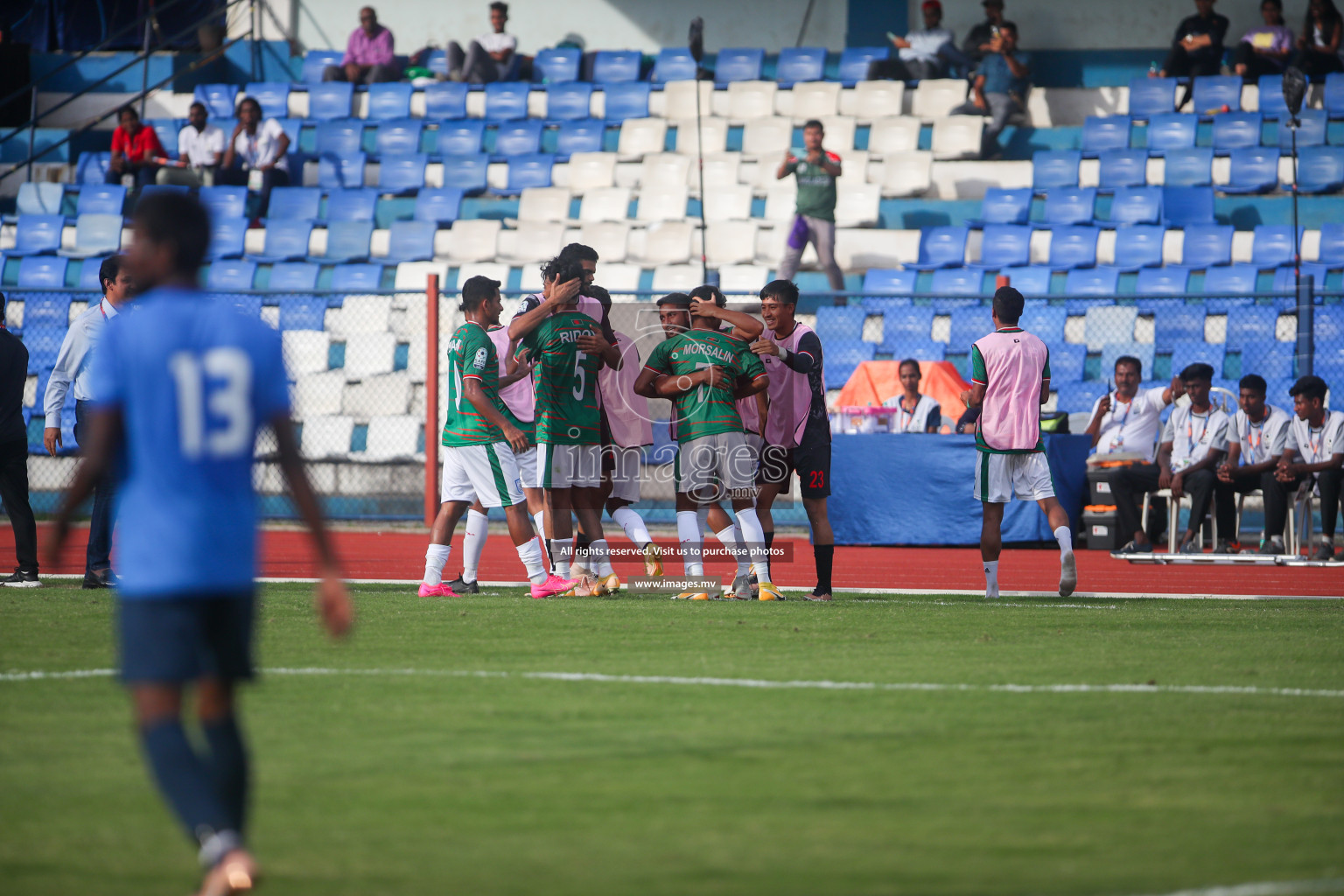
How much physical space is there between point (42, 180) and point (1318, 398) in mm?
19550

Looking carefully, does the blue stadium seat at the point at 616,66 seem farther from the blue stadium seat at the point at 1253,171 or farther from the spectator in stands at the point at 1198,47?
the blue stadium seat at the point at 1253,171

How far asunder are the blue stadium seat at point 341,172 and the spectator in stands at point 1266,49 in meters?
13.3

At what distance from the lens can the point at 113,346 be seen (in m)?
3.77

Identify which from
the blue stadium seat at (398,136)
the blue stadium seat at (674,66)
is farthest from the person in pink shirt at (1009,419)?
the blue stadium seat at (398,136)

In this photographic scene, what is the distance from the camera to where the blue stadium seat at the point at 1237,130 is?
2136 cm

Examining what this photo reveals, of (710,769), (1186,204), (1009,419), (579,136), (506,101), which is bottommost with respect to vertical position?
(710,769)

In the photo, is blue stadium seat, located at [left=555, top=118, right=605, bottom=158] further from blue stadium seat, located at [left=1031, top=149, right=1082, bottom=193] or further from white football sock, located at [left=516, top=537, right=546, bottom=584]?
white football sock, located at [left=516, top=537, right=546, bottom=584]

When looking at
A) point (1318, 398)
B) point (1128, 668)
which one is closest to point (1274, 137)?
point (1318, 398)

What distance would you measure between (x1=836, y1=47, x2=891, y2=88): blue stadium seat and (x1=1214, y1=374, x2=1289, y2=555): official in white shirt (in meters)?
10.6

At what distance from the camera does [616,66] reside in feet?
83.4

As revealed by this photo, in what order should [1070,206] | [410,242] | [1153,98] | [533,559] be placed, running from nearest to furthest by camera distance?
1. [533,559]
2. [1070,206]
3. [410,242]
4. [1153,98]

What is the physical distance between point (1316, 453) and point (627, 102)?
12963mm

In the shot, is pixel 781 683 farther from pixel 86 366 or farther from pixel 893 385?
pixel 893 385

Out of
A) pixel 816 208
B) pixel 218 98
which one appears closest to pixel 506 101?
pixel 218 98
